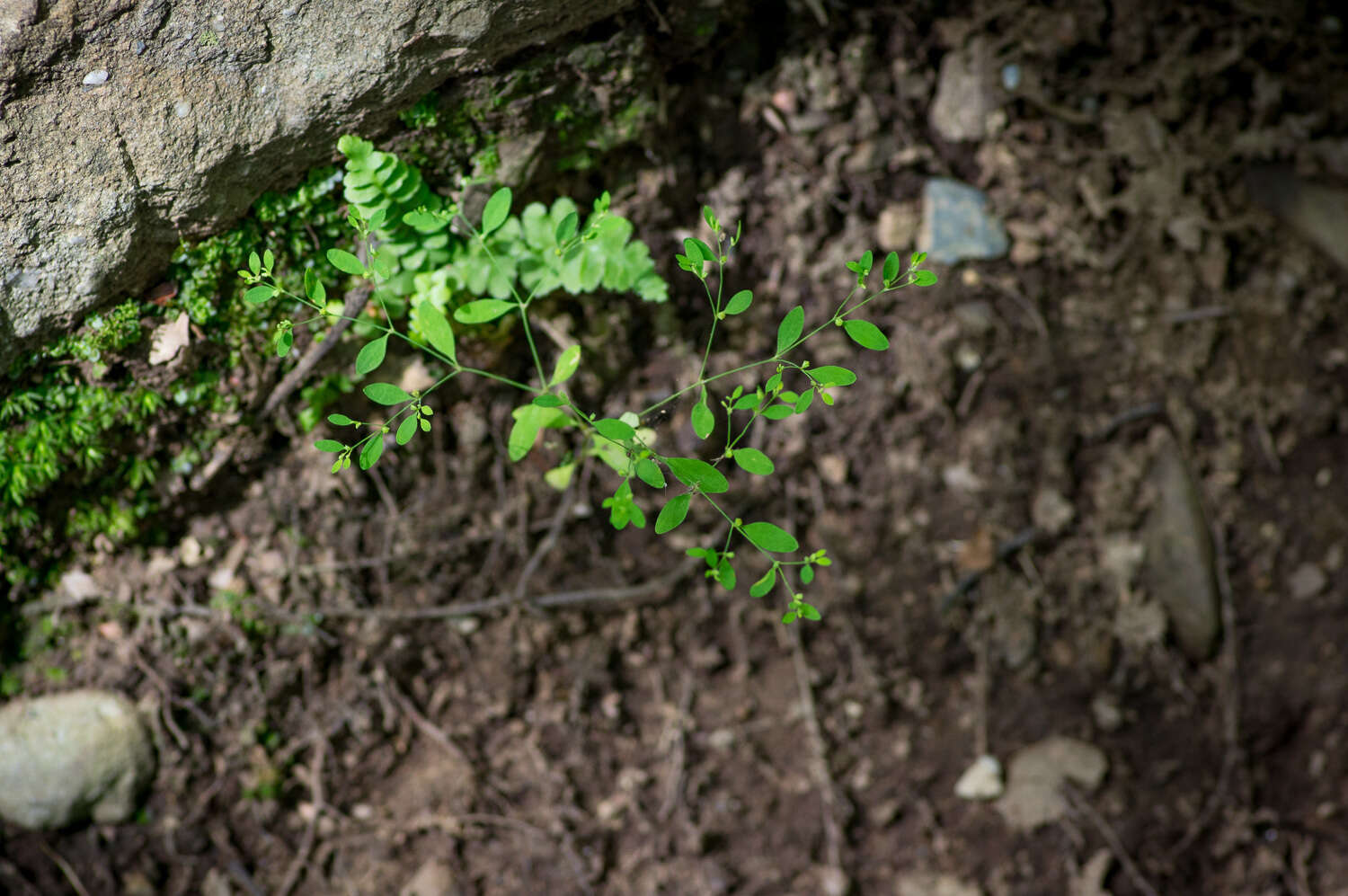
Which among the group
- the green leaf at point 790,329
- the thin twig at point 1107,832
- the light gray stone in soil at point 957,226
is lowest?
the thin twig at point 1107,832

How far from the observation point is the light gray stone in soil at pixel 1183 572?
3066mm

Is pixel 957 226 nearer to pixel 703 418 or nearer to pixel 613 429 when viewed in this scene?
pixel 703 418

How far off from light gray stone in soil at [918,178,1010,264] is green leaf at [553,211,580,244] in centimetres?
139

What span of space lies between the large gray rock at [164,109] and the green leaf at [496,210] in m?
0.44

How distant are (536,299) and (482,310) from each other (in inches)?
22.5

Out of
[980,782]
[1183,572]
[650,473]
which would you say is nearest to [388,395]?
[650,473]

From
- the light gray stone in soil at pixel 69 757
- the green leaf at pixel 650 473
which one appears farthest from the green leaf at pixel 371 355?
the light gray stone in soil at pixel 69 757

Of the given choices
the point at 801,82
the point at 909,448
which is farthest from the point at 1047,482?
the point at 801,82

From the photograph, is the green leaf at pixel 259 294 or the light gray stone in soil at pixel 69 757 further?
the light gray stone in soil at pixel 69 757

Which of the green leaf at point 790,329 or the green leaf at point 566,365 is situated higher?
the green leaf at point 790,329

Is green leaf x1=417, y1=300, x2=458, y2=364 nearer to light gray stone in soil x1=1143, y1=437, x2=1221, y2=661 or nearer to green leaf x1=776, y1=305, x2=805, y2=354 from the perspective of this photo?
green leaf x1=776, y1=305, x2=805, y2=354

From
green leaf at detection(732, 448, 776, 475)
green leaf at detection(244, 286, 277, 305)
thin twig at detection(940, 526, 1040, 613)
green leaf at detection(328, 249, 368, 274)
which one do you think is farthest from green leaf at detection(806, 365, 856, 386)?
thin twig at detection(940, 526, 1040, 613)

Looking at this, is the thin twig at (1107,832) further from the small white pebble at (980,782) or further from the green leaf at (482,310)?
the green leaf at (482,310)

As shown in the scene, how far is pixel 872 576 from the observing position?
2.98 meters
